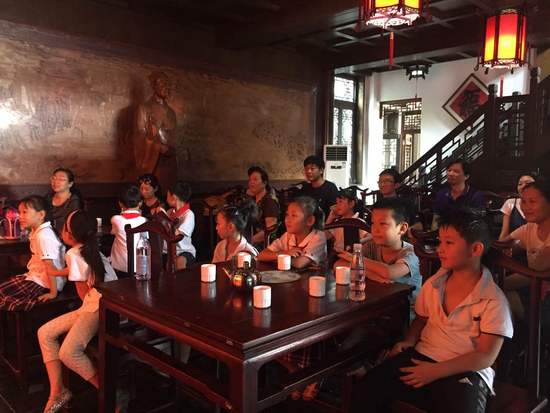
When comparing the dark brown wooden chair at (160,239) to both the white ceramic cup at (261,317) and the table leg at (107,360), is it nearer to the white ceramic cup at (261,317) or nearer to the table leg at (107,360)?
the table leg at (107,360)

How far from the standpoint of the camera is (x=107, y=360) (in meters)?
2.01

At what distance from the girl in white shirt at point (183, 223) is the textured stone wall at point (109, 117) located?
6.40 feet

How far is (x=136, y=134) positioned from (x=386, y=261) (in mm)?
4146

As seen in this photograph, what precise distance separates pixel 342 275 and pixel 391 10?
1835mm

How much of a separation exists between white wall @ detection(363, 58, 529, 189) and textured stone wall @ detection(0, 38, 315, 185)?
124 inches

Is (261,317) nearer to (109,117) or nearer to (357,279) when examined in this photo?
(357,279)

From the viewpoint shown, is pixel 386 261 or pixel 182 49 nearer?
pixel 386 261

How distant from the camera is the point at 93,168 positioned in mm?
5527

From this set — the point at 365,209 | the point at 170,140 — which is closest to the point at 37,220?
the point at 365,209

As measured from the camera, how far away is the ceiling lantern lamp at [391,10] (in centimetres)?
296

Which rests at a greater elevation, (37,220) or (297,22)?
(297,22)

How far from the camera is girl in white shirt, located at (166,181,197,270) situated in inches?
138

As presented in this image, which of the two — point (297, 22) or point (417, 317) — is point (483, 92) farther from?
point (417, 317)

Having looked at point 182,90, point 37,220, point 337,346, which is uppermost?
point 182,90
